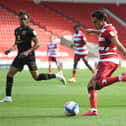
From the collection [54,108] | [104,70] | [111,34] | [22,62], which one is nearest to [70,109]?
[104,70]

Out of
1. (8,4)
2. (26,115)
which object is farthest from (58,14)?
(26,115)

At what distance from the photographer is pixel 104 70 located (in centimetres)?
896

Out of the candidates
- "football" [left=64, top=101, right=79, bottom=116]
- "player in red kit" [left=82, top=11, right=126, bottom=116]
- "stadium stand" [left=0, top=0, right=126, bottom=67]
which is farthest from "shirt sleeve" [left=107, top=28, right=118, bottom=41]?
"stadium stand" [left=0, top=0, right=126, bottom=67]

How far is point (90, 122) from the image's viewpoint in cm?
805

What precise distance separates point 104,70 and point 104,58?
260 millimetres

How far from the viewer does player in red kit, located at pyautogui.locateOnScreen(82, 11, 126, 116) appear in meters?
8.70

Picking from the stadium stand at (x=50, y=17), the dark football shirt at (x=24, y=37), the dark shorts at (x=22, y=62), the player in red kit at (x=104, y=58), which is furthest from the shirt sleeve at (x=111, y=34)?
the stadium stand at (x=50, y=17)

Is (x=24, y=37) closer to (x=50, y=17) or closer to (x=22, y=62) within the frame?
(x=22, y=62)

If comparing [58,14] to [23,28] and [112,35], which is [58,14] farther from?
[112,35]

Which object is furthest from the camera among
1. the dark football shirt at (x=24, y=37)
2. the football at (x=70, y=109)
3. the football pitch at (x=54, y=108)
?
the dark football shirt at (x=24, y=37)

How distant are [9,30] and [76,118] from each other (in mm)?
26194

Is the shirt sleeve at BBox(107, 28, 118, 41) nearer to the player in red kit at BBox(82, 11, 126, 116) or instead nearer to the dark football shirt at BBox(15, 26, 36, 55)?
the player in red kit at BBox(82, 11, 126, 116)

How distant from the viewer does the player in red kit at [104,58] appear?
870cm

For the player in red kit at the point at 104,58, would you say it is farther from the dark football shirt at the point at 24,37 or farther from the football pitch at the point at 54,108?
the dark football shirt at the point at 24,37
